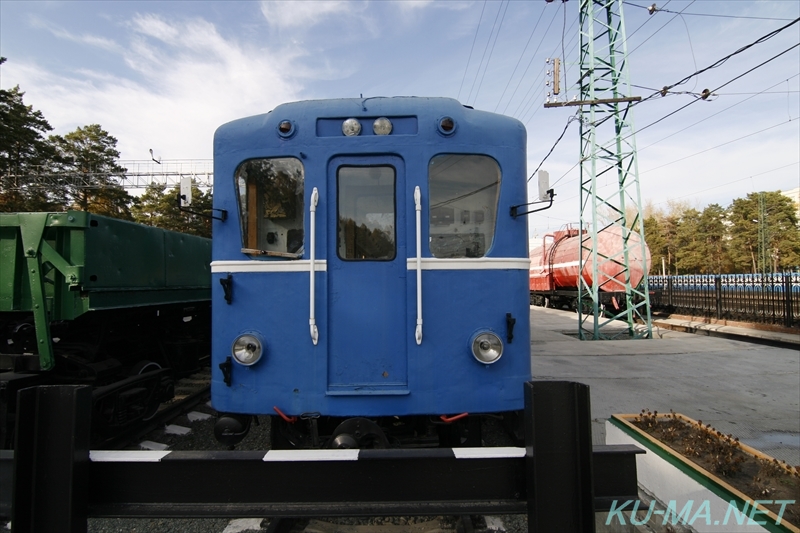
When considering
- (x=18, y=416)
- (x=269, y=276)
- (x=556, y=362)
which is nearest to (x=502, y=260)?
(x=269, y=276)

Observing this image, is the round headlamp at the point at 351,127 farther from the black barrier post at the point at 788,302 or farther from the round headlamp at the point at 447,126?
the black barrier post at the point at 788,302

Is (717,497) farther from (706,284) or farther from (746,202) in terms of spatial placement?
(746,202)

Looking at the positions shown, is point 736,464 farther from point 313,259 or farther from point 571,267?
point 571,267

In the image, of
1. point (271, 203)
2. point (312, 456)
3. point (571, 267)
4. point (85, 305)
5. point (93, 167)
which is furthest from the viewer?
point (93, 167)

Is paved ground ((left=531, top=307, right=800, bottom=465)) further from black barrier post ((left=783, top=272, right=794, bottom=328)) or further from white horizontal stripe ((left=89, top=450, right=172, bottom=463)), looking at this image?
white horizontal stripe ((left=89, top=450, right=172, bottom=463))

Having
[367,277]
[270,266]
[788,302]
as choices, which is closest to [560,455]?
[367,277]

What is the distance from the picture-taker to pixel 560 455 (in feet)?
5.41

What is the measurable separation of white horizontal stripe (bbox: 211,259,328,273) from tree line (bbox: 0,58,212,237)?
21.6 metres

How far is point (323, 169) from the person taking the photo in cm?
332

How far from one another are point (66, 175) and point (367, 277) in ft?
107

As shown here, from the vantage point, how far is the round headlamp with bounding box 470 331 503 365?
10.4 ft

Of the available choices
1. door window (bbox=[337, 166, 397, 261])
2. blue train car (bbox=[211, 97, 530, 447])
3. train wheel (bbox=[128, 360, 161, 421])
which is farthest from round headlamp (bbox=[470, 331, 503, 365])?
train wheel (bbox=[128, 360, 161, 421])

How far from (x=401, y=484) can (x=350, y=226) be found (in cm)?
205

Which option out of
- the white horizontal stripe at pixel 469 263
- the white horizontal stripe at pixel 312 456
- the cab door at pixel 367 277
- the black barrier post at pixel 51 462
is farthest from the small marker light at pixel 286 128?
the white horizontal stripe at pixel 312 456
